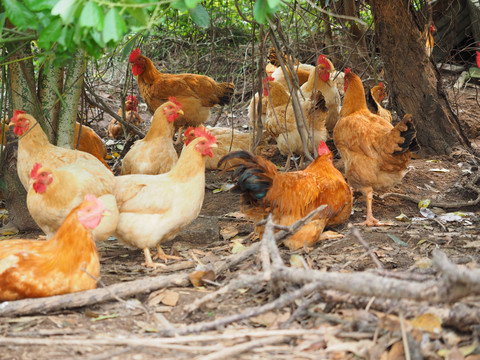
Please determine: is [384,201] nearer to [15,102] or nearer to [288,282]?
[288,282]

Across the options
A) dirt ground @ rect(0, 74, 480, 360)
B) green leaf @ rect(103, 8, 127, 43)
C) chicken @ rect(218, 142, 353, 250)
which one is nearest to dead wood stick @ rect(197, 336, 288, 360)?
dirt ground @ rect(0, 74, 480, 360)

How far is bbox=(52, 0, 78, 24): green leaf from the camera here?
7.20 feet

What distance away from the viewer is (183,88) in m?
7.83

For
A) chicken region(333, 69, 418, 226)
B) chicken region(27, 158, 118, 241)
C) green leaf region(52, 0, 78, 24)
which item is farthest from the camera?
chicken region(333, 69, 418, 226)

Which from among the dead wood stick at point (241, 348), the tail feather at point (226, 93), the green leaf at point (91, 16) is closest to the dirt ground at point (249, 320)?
the dead wood stick at point (241, 348)

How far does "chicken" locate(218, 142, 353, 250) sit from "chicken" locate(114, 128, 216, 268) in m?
0.33

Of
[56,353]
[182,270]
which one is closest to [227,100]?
[182,270]

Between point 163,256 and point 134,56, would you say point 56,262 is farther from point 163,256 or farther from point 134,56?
point 134,56

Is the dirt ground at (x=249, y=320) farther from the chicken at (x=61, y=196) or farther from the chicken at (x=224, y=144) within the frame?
the chicken at (x=224, y=144)

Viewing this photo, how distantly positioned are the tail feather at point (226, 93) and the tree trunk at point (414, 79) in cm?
221

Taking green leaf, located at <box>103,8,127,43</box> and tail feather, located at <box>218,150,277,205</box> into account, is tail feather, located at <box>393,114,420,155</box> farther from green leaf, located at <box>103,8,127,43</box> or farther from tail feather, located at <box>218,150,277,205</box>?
green leaf, located at <box>103,8,127,43</box>

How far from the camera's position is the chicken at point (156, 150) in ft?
19.8

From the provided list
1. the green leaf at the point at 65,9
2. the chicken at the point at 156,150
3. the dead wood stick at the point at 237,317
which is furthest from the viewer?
the chicken at the point at 156,150

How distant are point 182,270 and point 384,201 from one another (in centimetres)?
293
